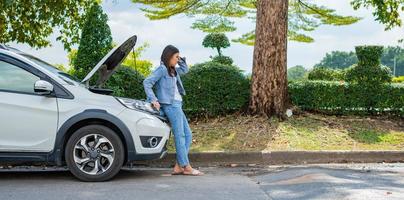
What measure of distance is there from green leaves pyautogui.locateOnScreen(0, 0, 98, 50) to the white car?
903cm

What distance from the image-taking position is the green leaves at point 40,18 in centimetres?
1650

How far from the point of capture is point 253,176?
26.9 feet

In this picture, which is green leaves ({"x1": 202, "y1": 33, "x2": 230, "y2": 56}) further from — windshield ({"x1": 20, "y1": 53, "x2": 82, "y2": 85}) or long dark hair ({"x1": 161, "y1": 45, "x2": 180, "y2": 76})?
windshield ({"x1": 20, "y1": 53, "x2": 82, "y2": 85})

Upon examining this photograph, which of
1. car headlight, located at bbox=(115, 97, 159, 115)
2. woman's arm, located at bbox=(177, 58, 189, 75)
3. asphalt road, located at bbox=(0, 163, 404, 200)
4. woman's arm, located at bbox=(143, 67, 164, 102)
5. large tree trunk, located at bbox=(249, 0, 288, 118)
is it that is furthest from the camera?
large tree trunk, located at bbox=(249, 0, 288, 118)

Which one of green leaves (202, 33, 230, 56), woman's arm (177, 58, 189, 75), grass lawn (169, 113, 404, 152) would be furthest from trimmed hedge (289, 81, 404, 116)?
green leaves (202, 33, 230, 56)

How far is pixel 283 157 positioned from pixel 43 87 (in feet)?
14.3

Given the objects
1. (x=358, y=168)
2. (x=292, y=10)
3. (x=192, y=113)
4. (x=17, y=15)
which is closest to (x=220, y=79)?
(x=192, y=113)

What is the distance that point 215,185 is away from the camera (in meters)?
7.21

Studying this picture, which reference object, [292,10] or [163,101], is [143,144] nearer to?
[163,101]

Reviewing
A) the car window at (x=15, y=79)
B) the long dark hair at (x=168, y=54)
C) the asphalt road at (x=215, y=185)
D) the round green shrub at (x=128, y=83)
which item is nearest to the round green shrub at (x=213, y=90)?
the round green shrub at (x=128, y=83)

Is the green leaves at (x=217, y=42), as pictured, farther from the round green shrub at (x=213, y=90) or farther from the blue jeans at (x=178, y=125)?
the blue jeans at (x=178, y=125)

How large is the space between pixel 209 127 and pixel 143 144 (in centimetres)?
452

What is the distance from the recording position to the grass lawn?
10.5 m

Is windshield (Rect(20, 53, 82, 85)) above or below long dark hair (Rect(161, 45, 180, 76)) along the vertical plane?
below
